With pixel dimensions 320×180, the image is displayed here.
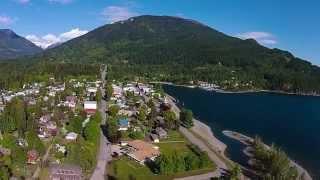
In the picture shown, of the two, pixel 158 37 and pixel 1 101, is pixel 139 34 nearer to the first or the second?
pixel 158 37

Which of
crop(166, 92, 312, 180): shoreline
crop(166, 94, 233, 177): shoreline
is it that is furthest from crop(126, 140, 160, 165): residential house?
crop(166, 92, 312, 180): shoreline

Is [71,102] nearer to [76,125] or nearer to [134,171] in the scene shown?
[76,125]

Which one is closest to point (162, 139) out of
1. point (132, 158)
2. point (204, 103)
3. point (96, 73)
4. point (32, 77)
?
point (132, 158)

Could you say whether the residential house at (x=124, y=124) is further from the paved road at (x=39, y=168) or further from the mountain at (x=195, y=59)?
the mountain at (x=195, y=59)

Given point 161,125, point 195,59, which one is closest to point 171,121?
point 161,125

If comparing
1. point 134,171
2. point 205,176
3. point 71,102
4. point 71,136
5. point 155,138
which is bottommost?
point 205,176

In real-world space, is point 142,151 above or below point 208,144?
above

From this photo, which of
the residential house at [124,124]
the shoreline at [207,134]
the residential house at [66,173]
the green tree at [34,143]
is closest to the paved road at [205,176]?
the residential house at [66,173]

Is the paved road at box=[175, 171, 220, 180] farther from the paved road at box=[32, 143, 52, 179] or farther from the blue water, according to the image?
the paved road at box=[32, 143, 52, 179]
